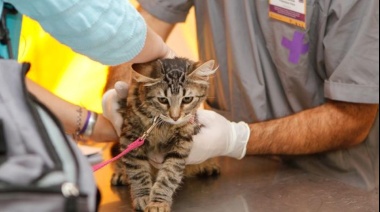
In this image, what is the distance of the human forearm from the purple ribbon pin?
0.44m

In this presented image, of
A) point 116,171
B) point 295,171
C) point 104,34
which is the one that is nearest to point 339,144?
point 295,171

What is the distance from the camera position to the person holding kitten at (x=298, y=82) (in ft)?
4.08

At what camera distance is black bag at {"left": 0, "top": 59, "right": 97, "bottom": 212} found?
0.59 meters

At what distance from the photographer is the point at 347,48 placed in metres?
1.26

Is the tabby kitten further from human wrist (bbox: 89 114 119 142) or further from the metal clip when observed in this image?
human wrist (bbox: 89 114 119 142)

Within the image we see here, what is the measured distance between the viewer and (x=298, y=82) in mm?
1333

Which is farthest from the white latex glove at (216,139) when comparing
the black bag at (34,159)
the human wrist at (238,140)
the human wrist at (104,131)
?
the black bag at (34,159)

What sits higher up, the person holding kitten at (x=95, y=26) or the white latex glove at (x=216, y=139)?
the person holding kitten at (x=95, y=26)

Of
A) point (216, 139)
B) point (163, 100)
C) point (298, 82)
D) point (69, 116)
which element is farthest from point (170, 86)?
point (298, 82)

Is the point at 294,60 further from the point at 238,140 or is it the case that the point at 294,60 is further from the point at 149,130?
the point at 149,130

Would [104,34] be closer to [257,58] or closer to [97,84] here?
[257,58]

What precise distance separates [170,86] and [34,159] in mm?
421

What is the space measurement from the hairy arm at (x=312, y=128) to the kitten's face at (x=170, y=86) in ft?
1.06

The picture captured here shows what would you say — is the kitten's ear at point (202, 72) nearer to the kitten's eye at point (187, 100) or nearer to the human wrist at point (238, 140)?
the kitten's eye at point (187, 100)
